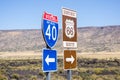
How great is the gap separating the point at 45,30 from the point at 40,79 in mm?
29746

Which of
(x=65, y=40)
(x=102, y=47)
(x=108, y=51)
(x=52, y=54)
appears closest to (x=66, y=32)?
(x=65, y=40)

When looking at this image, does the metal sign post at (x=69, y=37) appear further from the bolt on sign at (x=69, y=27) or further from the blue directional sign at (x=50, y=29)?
the blue directional sign at (x=50, y=29)

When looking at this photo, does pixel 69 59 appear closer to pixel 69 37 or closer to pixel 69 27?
pixel 69 37

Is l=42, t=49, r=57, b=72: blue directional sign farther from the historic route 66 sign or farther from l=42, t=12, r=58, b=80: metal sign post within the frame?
the historic route 66 sign

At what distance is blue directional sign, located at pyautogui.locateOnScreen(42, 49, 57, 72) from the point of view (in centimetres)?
873

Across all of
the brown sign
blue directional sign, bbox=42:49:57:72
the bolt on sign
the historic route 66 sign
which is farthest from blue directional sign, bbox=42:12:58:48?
the brown sign

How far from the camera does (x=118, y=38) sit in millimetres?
191875

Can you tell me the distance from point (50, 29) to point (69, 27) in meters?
1.89

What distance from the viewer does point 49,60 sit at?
8.98m

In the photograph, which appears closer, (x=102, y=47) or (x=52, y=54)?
(x=52, y=54)

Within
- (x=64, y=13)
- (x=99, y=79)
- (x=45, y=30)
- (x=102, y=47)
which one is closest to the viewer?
(x=45, y=30)

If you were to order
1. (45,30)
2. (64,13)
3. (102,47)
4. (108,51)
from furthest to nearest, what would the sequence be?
(102,47), (108,51), (64,13), (45,30)

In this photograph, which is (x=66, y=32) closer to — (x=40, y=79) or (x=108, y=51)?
(x=40, y=79)

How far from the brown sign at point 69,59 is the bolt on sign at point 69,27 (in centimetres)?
16
